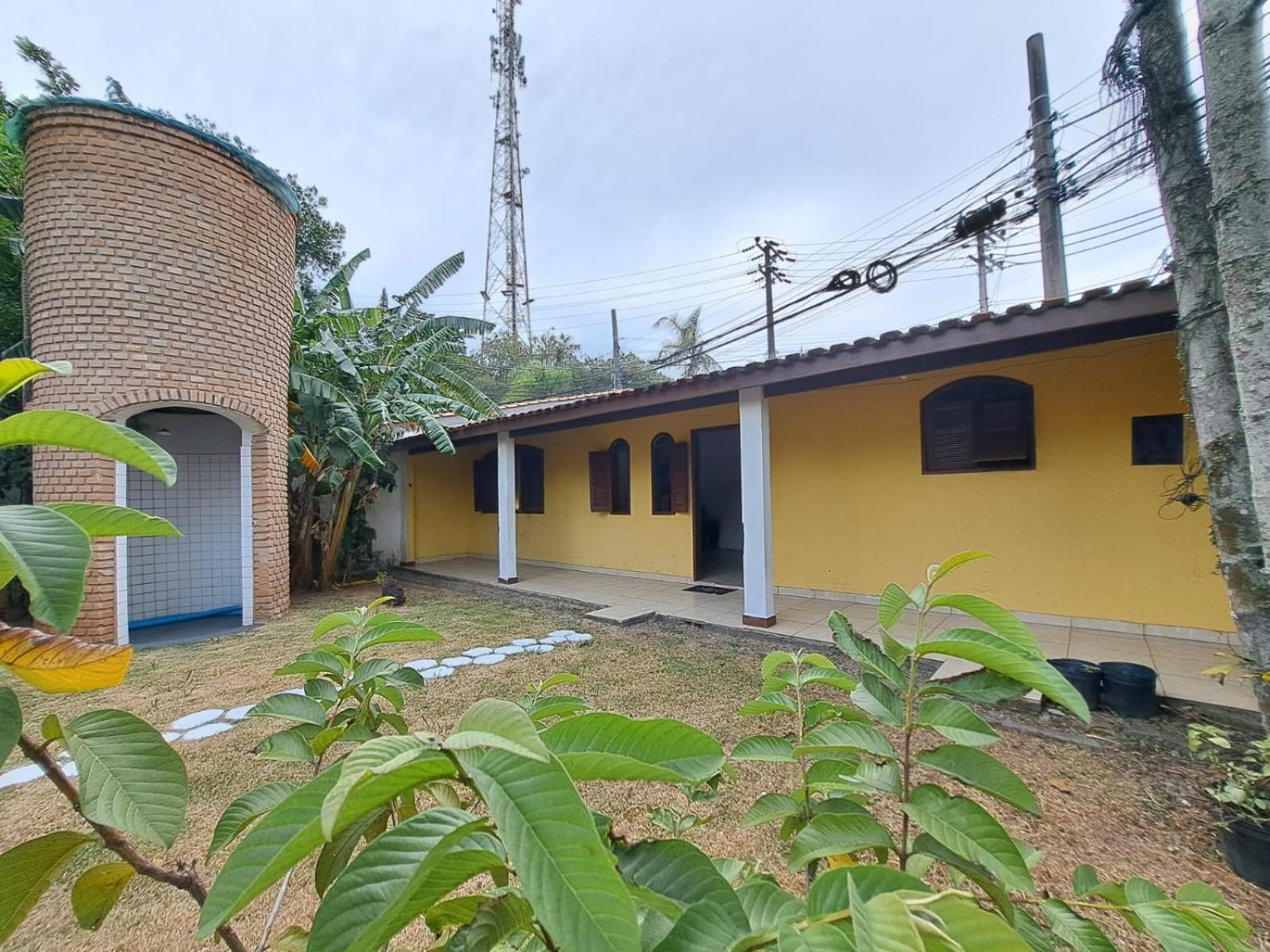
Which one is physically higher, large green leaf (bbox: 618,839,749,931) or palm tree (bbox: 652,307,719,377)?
palm tree (bbox: 652,307,719,377)

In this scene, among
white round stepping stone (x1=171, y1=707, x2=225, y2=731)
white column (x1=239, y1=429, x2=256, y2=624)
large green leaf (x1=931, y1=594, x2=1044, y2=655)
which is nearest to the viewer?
large green leaf (x1=931, y1=594, x2=1044, y2=655)

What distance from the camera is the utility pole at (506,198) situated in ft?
75.5

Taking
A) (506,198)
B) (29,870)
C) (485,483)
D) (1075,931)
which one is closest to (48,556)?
(29,870)

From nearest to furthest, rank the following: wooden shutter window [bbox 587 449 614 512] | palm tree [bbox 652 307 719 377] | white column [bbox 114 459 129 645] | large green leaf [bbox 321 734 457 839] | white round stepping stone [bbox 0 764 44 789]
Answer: large green leaf [bbox 321 734 457 839] → white round stepping stone [bbox 0 764 44 789] → white column [bbox 114 459 129 645] → wooden shutter window [bbox 587 449 614 512] → palm tree [bbox 652 307 719 377]

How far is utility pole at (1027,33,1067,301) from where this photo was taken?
7316 millimetres

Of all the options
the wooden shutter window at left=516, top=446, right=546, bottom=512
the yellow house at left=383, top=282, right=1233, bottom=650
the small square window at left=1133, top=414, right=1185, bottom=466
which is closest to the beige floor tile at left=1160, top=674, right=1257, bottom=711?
the yellow house at left=383, top=282, right=1233, bottom=650

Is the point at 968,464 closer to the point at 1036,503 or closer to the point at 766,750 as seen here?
the point at 1036,503

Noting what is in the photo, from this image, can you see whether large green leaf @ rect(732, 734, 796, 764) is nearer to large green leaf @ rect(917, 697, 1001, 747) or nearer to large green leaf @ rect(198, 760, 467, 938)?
large green leaf @ rect(917, 697, 1001, 747)

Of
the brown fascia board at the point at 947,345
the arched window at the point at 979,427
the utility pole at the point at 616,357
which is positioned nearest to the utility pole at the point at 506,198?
the utility pole at the point at 616,357

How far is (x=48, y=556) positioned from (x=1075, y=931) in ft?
4.26

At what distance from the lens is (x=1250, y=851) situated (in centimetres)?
239

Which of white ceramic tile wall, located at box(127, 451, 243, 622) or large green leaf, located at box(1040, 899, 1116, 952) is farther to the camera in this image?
white ceramic tile wall, located at box(127, 451, 243, 622)

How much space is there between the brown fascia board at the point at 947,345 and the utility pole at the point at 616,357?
12707mm

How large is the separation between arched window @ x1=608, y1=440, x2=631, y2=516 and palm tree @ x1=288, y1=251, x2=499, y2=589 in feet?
7.31
